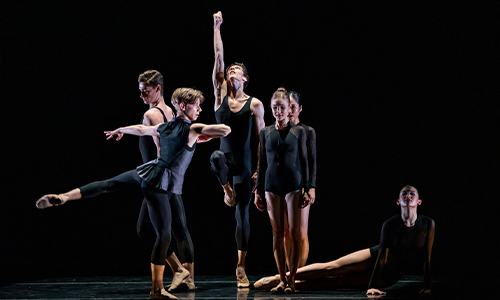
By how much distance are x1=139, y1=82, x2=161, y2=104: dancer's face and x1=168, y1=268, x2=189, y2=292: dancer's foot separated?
131cm

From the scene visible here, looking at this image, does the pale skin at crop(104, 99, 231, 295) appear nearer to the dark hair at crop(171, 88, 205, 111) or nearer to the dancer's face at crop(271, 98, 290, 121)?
the dark hair at crop(171, 88, 205, 111)

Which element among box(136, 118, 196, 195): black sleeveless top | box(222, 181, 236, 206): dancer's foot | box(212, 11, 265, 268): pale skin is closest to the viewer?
box(136, 118, 196, 195): black sleeveless top

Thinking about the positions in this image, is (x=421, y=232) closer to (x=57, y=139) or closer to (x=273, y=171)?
(x=273, y=171)

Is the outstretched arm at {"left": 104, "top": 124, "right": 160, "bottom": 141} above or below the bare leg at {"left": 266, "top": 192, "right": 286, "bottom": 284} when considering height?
above

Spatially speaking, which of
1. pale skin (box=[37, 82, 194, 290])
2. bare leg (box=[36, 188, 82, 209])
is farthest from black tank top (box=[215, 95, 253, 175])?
bare leg (box=[36, 188, 82, 209])

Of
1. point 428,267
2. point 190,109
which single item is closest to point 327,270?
point 428,267

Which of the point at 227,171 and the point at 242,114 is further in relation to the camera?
the point at 242,114

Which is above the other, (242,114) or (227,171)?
(242,114)

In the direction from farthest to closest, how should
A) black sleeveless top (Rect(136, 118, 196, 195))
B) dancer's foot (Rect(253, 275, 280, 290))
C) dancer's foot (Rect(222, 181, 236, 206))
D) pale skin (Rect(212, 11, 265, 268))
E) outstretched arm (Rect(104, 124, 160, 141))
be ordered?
pale skin (Rect(212, 11, 265, 268))
dancer's foot (Rect(222, 181, 236, 206))
dancer's foot (Rect(253, 275, 280, 290))
outstretched arm (Rect(104, 124, 160, 141))
black sleeveless top (Rect(136, 118, 196, 195))

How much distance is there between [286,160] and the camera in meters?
3.85

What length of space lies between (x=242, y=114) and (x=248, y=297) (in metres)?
1.41

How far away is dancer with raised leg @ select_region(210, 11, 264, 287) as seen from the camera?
4238 millimetres

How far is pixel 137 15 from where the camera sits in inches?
233

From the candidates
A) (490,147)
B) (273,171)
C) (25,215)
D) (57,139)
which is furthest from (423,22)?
(25,215)
